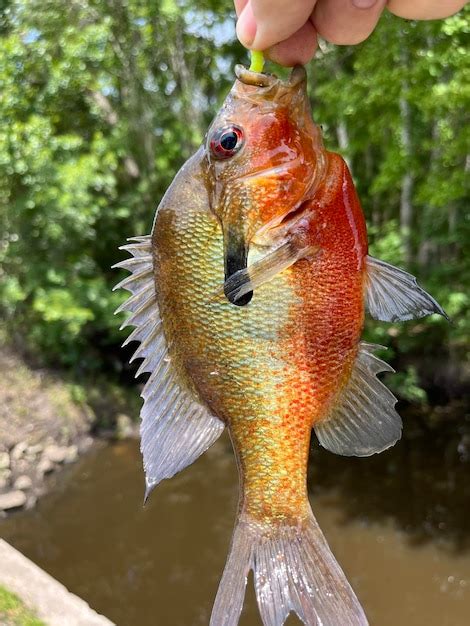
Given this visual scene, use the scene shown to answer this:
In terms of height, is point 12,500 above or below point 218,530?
above

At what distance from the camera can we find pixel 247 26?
132cm

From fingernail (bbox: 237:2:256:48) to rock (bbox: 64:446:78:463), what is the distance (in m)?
8.45

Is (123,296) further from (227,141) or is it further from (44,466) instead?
(227,141)

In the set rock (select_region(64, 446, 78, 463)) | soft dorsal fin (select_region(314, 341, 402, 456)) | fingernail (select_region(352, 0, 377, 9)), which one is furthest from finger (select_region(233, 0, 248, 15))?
rock (select_region(64, 446, 78, 463))

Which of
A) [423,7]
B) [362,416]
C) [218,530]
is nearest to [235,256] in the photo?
[362,416]

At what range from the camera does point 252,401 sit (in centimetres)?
128

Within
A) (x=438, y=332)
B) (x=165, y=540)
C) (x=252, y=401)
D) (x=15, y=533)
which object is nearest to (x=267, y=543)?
(x=252, y=401)

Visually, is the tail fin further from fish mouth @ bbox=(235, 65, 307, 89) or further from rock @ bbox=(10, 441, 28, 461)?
rock @ bbox=(10, 441, 28, 461)

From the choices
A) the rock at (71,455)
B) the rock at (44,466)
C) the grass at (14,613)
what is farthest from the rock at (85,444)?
the grass at (14,613)

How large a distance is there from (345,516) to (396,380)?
2.36 meters

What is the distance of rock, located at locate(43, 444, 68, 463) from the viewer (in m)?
8.50

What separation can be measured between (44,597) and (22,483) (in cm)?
389

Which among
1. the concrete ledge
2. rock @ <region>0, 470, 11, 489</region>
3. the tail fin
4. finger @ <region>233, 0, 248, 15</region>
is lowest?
rock @ <region>0, 470, 11, 489</region>

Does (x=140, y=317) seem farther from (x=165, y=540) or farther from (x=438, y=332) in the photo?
(x=438, y=332)
